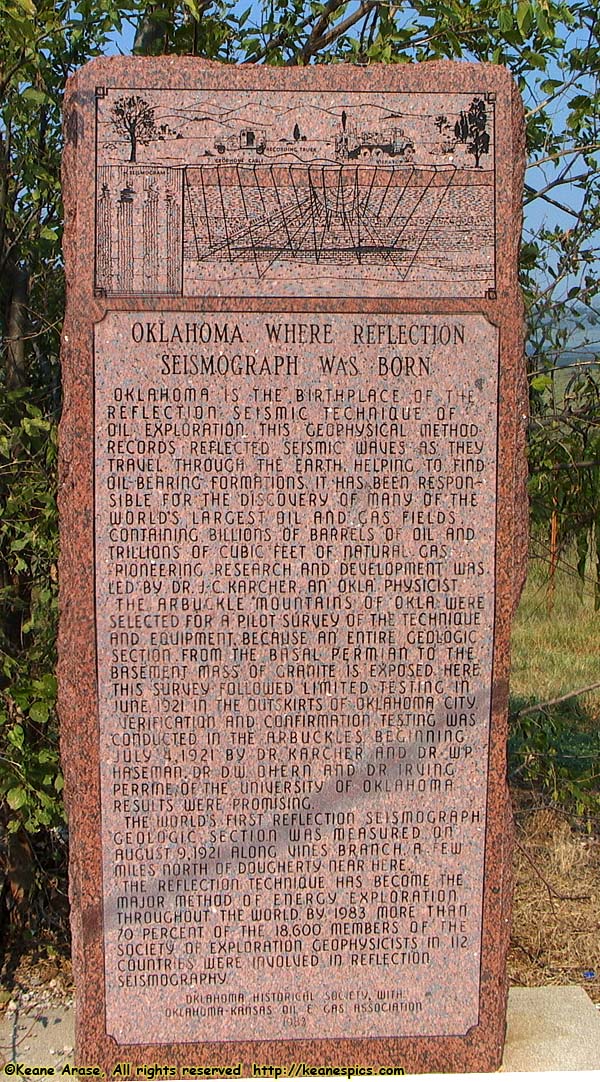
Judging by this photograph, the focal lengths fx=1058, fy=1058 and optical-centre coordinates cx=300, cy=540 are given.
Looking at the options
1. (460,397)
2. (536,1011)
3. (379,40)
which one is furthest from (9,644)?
(379,40)

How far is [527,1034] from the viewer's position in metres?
3.04

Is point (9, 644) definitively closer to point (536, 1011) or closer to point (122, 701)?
point (122, 701)

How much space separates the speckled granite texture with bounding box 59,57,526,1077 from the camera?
267 cm

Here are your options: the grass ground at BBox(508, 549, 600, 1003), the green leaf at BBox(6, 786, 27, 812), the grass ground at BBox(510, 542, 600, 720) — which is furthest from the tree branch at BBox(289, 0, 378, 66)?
the grass ground at BBox(510, 542, 600, 720)

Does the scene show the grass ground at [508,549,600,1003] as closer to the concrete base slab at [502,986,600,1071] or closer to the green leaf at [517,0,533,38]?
the concrete base slab at [502,986,600,1071]

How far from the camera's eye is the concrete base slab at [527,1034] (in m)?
2.90

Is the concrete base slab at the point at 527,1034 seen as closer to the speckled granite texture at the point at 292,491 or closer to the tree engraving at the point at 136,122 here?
the speckled granite texture at the point at 292,491

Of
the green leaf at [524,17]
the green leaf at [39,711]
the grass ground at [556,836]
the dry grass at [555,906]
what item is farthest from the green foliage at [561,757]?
the green leaf at [524,17]

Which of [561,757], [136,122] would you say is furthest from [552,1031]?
[136,122]

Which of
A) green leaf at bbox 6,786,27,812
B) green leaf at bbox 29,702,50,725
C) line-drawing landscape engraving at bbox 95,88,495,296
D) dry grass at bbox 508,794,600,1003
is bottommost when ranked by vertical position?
dry grass at bbox 508,794,600,1003

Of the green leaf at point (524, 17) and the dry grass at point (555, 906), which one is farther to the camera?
the dry grass at point (555, 906)

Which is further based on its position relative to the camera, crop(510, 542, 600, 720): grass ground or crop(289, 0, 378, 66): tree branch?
crop(510, 542, 600, 720): grass ground

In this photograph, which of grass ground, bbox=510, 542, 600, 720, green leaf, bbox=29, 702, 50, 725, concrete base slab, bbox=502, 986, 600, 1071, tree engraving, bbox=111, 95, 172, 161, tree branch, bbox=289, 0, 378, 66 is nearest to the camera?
tree engraving, bbox=111, 95, 172, 161

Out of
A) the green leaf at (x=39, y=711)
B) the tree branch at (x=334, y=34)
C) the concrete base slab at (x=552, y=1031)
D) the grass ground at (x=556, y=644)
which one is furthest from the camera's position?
the grass ground at (x=556, y=644)
